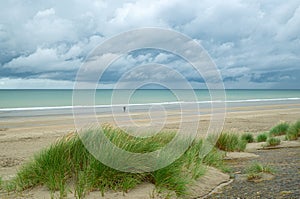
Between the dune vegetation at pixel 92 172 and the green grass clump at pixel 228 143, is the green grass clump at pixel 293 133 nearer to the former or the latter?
the green grass clump at pixel 228 143

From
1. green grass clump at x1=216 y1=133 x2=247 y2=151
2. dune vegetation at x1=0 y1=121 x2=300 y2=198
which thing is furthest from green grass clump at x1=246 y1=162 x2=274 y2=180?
green grass clump at x1=216 y1=133 x2=247 y2=151

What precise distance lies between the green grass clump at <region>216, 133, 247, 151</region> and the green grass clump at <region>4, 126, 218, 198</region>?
3.65m

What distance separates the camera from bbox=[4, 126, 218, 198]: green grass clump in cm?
582

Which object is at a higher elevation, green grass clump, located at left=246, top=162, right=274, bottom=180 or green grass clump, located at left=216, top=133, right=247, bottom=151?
green grass clump, located at left=216, top=133, right=247, bottom=151

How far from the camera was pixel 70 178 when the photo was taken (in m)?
6.16

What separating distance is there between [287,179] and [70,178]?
3587 millimetres

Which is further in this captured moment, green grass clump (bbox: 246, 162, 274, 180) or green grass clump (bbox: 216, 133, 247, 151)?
green grass clump (bbox: 216, 133, 247, 151)

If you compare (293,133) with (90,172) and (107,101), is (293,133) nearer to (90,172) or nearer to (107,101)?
(90,172)

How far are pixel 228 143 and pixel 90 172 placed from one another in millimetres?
5553

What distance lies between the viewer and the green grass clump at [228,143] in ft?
34.6

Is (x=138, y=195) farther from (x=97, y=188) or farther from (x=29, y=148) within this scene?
(x=29, y=148)

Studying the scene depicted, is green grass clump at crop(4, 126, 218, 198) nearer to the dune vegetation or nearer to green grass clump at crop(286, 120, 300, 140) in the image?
the dune vegetation

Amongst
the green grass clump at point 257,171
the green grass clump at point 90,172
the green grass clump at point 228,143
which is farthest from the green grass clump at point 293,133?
the green grass clump at point 90,172

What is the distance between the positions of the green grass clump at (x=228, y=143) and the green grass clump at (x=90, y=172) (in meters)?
3.65
